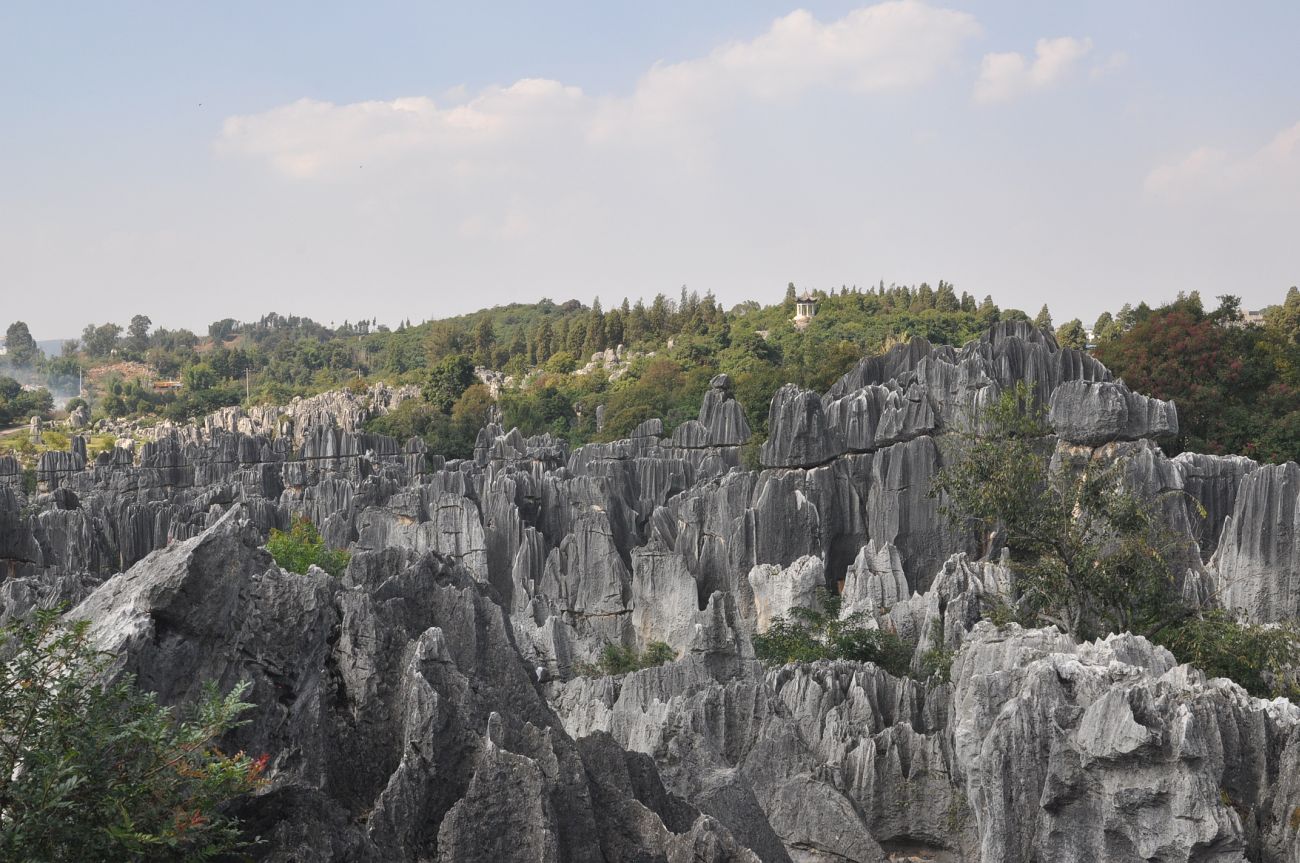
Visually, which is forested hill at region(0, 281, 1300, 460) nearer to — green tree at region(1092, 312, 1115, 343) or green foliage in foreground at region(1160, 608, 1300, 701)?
green tree at region(1092, 312, 1115, 343)

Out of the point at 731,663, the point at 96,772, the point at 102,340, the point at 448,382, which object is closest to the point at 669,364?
the point at 448,382

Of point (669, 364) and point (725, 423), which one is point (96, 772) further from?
point (669, 364)

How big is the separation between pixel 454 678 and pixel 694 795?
2428mm

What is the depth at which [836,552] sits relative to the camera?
1060 inches

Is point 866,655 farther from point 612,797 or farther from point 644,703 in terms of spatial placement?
point 612,797

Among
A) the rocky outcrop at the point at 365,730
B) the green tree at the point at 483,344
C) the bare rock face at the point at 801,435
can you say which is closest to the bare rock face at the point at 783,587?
the bare rock face at the point at 801,435

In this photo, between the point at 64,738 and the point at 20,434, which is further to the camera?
the point at 20,434

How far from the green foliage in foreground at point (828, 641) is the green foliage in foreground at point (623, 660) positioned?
1929mm

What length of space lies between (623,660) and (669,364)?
34.3 metres

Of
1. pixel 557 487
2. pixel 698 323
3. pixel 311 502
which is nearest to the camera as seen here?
pixel 557 487

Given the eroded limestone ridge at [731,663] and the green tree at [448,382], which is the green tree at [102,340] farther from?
the eroded limestone ridge at [731,663]

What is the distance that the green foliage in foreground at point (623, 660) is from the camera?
69.7ft

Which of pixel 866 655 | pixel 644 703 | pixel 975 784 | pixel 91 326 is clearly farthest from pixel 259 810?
pixel 91 326

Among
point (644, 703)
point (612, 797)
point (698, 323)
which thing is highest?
point (698, 323)
